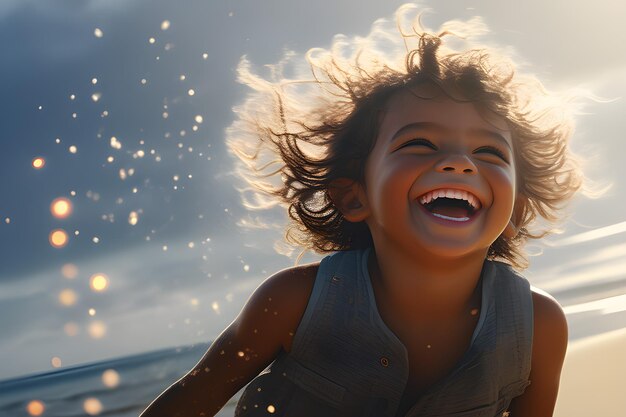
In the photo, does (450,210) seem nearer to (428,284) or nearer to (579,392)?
(428,284)

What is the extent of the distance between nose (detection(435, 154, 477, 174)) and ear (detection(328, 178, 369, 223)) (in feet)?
1.66

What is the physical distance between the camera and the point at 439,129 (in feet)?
8.16

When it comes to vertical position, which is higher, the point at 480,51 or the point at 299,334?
the point at 480,51

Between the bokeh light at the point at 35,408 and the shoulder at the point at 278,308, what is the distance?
9141 millimetres

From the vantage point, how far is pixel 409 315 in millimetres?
2611

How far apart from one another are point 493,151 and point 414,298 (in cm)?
62

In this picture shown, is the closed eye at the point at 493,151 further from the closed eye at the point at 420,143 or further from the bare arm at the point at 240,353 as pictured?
the bare arm at the point at 240,353

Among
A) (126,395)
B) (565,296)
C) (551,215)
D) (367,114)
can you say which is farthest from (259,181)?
(565,296)

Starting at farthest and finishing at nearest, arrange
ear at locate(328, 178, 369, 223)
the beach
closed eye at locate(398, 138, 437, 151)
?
the beach → ear at locate(328, 178, 369, 223) → closed eye at locate(398, 138, 437, 151)

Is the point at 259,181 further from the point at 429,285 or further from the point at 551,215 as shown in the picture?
A: the point at 551,215

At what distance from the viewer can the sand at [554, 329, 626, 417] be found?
4.41 meters

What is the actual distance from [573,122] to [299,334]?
185 centimetres

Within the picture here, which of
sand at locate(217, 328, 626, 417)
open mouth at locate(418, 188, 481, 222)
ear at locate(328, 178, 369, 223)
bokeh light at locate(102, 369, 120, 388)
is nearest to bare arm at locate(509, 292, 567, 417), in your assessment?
open mouth at locate(418, 188, 481, 222)

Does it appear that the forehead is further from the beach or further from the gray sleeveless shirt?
the beach
